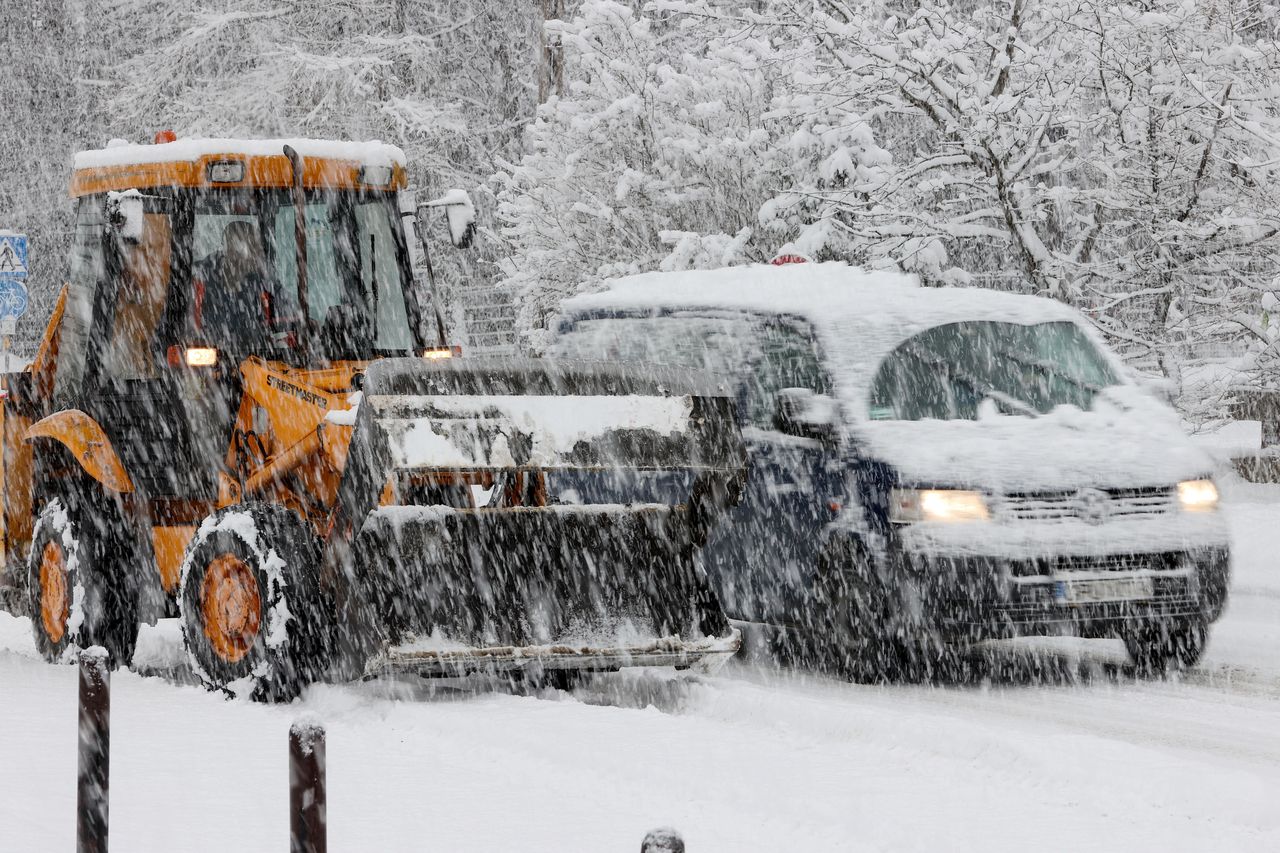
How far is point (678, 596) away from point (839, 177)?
36.4 feet

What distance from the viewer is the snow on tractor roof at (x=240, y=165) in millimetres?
9453

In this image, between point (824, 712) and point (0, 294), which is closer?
point (824, 712)

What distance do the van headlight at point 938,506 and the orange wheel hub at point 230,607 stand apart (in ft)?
9.47

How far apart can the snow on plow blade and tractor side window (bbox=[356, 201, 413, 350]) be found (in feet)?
4.57

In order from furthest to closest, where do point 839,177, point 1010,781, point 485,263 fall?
point 485,263 < point 839,177 < point 1010,781

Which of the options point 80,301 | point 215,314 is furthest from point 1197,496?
point 80,301

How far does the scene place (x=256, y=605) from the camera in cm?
827

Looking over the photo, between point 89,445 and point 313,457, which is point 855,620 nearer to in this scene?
point 313,457

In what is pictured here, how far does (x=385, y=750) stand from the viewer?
714 centimetres

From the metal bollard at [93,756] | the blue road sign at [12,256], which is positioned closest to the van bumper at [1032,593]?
the metal bollard at [93,756]

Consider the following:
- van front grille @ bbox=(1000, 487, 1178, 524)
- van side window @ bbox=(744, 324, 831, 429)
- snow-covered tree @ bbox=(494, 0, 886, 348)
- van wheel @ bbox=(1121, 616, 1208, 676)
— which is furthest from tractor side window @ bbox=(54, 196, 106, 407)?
snow-covered tree @ bbox=(494, 0, 886, 348)

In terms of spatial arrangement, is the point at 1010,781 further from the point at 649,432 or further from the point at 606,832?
the point at 649,432

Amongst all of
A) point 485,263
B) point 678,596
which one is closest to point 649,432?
point 678,596

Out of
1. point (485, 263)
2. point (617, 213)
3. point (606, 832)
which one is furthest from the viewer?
point (485, 263)
